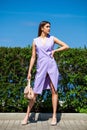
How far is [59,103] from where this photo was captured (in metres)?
9.47

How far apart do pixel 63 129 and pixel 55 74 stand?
3.55 ft

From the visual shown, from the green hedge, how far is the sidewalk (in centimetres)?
47

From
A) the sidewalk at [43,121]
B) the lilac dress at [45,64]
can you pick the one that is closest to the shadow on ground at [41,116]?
the sidewalk at [43,121]

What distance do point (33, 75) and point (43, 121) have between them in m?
1.12

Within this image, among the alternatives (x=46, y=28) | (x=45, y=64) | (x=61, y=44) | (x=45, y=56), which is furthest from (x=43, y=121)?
(x=46, y=28)

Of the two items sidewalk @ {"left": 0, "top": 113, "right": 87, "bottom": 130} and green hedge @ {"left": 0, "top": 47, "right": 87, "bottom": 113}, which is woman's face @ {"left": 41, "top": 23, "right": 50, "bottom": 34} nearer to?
green hedge @ {"left": 0, "top": 47, "right": 87, "bottom": 113}

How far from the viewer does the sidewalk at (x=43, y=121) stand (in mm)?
8078

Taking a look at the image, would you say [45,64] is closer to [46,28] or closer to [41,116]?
[46,28]

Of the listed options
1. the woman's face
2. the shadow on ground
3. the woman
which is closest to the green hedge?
the shadow on ground

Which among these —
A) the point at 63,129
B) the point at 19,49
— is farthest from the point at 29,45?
the point at 63,129

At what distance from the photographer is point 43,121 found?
8656mm

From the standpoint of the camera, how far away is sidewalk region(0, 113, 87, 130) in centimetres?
808

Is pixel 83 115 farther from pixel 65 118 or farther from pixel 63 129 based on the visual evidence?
pixel 63 129

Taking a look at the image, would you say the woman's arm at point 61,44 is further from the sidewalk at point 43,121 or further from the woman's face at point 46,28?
the sidewalk at point 43,121
